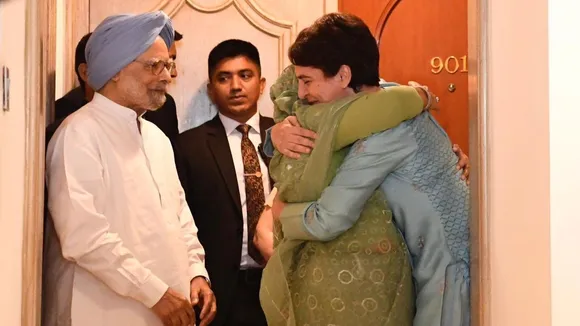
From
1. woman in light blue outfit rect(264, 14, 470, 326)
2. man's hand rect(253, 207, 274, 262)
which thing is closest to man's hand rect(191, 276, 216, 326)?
man's hand rect(253, 207, 274, 262)

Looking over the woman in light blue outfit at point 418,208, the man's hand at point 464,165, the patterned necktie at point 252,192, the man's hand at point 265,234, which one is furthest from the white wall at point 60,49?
the man's hand at point 464,165

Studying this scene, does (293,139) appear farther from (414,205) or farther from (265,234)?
(265,234)

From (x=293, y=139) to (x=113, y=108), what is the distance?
0.61 metres

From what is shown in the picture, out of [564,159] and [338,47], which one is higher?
[338,47]

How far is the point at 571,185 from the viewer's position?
144 cm

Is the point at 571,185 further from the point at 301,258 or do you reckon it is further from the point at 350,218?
the point at 301,258

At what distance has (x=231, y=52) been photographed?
2820 millimetres

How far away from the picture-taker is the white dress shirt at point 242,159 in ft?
8.55

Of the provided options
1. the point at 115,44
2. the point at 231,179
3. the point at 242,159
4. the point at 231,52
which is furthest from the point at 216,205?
the point at 115,44

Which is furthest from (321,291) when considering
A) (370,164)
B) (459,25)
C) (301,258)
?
(459,25)

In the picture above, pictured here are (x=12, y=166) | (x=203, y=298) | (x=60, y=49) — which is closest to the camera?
(x=12, y=166)

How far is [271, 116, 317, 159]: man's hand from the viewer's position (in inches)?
67.4

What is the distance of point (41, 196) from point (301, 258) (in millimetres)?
631

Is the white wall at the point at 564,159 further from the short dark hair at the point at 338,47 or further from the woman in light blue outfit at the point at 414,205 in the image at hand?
the short dark hair at the point at 338,47
